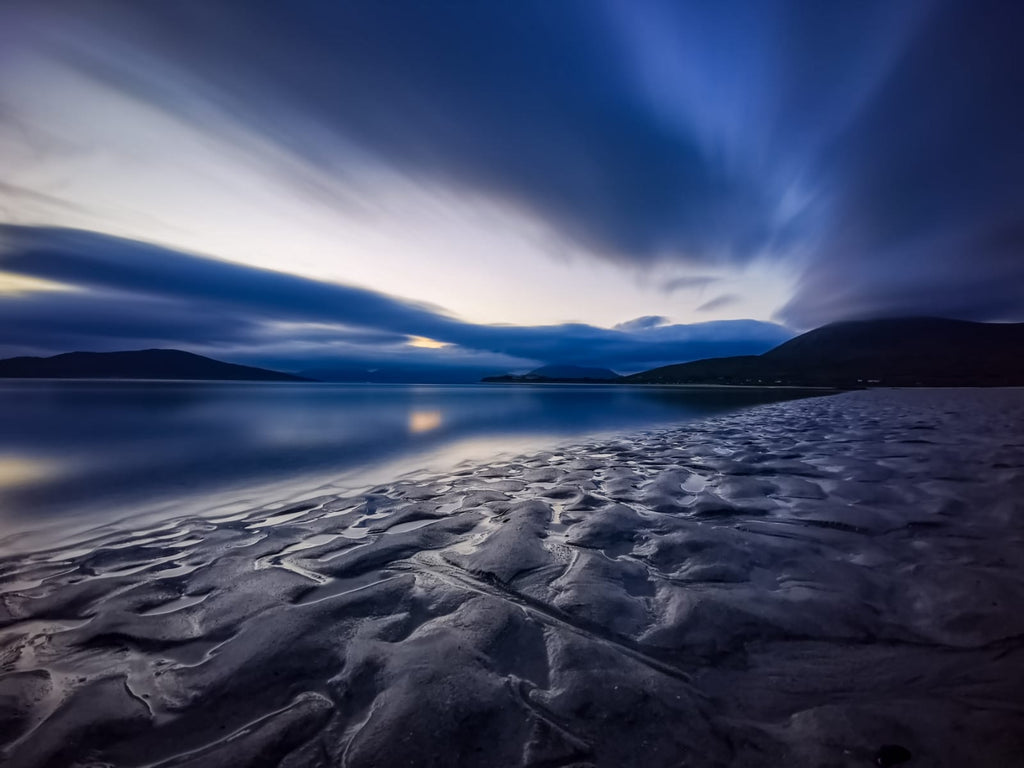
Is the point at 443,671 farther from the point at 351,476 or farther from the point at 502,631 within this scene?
A: the point at 351,476

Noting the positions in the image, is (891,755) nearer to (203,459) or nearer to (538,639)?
(538,639)

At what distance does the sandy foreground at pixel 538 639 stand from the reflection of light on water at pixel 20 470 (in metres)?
9.69

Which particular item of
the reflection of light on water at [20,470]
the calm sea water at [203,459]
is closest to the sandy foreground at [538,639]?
the calm sea water at [203,459]

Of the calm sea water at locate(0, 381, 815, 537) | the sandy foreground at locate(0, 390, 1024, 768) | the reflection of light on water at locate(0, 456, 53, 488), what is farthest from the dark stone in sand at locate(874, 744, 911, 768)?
the reflection of light on water at locate(0, 456, 53, 488)

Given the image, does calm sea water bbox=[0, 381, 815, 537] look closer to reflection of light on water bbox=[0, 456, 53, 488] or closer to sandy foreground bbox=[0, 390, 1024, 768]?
reflection of light on water bbox=[0, 456, 53, 488]

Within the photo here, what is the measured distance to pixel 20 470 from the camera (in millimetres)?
15953

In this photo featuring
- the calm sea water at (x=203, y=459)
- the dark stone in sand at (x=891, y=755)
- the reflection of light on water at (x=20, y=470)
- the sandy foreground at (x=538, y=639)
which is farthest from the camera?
the reflection of light on water at (x=20, y=470)

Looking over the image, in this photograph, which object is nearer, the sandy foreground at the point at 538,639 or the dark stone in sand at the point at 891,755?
the dark stone in sand at the point at 891,755

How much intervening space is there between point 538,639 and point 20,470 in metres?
22.1

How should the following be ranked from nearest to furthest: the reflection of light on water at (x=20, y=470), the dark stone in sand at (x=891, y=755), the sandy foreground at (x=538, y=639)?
the dark stone in sand at (x=891, y=755) → the sandy foreground at (x=538, y=639) → the reflection of light on water at (x=20, y=470)

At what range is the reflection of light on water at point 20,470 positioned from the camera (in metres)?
14.2

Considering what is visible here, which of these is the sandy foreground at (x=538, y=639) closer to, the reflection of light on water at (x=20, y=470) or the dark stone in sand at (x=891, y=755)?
the dark stone in sand at (x=891, y=755)

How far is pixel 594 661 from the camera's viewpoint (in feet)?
12.6

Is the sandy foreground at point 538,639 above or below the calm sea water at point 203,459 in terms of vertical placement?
above
